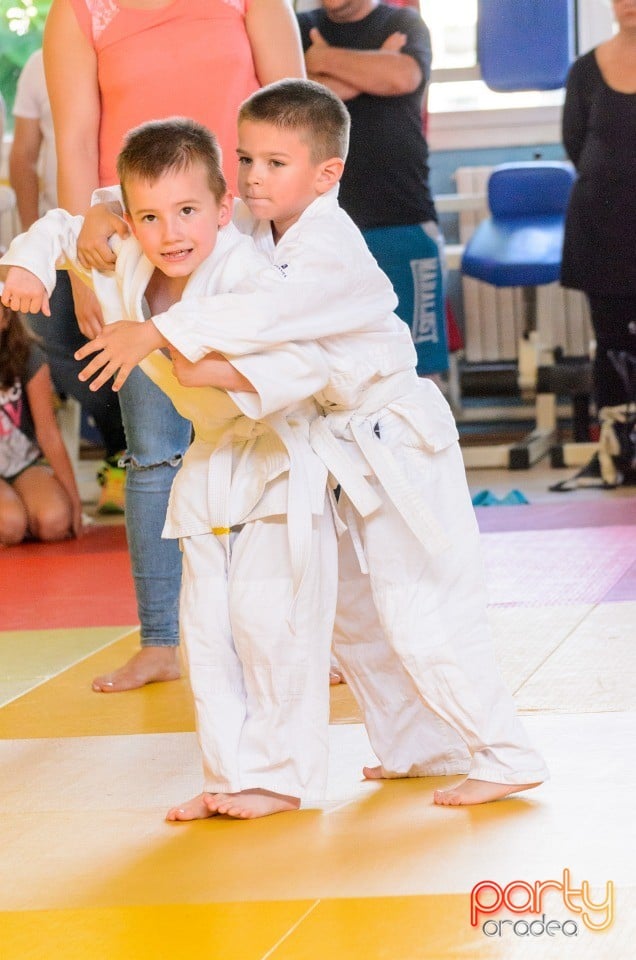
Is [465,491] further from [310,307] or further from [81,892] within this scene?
[81,892]

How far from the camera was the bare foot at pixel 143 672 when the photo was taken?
267cm

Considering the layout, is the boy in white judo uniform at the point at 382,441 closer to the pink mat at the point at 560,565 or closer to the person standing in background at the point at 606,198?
the pink mat at the point at 560,565

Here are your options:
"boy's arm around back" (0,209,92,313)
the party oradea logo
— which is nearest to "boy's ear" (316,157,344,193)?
"boy's arm around back" (0,209,92,313)

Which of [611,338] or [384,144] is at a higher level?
[384,144]

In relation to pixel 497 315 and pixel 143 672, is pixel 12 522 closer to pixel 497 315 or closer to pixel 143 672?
pixel 143 672

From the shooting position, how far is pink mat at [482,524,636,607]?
3203mm

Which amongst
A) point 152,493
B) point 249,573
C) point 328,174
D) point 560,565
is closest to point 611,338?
point 560,565

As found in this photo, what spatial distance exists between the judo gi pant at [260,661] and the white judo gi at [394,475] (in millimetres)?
105

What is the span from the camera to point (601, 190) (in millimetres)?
4910

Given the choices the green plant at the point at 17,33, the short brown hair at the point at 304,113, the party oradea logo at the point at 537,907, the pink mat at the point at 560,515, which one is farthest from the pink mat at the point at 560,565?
the green plant at the point at 17,33

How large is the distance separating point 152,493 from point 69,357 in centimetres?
83

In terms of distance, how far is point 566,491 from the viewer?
16.4 feet

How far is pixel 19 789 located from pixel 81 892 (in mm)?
476

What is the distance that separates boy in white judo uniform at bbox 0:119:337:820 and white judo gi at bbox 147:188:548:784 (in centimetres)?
6
